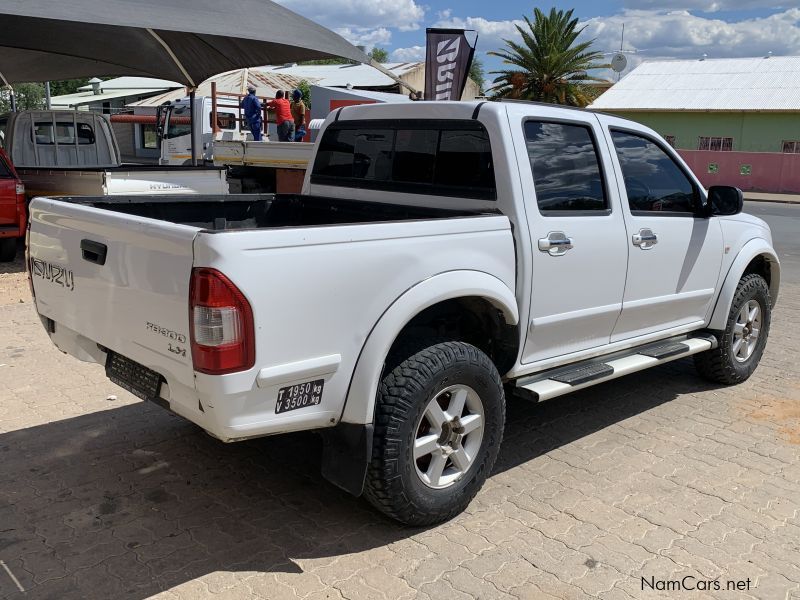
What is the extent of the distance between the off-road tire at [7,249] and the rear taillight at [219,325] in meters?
8.27

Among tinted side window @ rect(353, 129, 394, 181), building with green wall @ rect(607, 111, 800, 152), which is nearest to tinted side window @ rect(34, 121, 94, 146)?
tinted side window @ rect(353, 129, 394, 181)

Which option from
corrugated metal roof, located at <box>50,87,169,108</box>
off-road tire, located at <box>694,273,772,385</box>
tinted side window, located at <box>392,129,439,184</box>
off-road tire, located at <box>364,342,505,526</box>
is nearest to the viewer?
off-road tire, located at <box>364,342,505,526</box>

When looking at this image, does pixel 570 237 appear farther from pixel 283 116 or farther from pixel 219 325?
pixel 283 116

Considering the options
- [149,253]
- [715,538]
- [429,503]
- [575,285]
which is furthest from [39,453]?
[715,538]

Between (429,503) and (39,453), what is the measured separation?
2293mm

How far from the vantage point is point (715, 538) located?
346cm

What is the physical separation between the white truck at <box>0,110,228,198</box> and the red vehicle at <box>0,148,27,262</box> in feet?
1.71

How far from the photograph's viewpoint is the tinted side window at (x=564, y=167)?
395 cm

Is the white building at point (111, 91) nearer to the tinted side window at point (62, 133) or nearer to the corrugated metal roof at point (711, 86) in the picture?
the corrugated metal roof at point (711, 86)

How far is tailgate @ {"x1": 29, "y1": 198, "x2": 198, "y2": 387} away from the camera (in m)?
2.81

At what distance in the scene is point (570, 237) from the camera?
156 inches

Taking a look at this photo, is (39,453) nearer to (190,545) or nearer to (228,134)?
(190,545)

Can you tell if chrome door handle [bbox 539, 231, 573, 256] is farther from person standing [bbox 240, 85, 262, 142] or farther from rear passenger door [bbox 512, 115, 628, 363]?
person standing [bbox 240, 85, 262, 142]

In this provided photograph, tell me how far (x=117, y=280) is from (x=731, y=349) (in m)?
4.41
